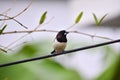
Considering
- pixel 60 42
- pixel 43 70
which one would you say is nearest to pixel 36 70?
pixel 43 70

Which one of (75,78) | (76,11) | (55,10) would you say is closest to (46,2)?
(55,10)

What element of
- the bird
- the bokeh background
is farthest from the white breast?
the bokeh background

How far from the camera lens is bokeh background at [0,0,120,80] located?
0.69 meters

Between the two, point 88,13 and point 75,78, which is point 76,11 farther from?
point 75,78

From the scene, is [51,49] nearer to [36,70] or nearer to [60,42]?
[36,70]

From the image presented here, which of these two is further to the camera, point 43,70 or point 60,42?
point 43,70

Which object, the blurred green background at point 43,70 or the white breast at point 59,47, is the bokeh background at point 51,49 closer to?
the blurred green background at point 43,70

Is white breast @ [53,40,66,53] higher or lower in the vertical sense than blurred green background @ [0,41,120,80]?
higher

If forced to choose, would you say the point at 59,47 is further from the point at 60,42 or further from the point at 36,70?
the point at 36,70

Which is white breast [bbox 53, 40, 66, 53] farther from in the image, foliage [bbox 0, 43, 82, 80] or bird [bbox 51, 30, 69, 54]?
foliage [bbox 0, 43, 82, 80]

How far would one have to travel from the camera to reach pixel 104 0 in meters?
1.17

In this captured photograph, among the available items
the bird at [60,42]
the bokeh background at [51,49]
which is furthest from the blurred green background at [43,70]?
the bird at [60,42]

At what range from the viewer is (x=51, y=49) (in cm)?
72

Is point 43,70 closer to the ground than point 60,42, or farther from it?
closer to the ground
